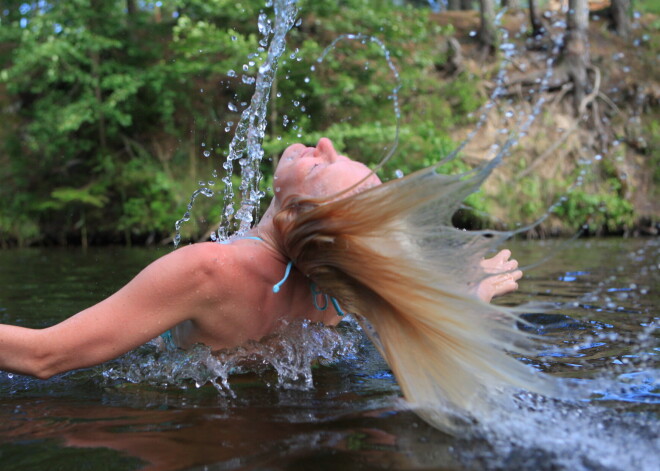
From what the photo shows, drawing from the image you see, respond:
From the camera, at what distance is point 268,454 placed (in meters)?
1.67

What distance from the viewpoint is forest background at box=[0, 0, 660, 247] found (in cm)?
1172

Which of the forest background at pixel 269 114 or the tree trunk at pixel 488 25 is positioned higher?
the tree trunk at pixel 488 25

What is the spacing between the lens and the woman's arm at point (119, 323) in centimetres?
193

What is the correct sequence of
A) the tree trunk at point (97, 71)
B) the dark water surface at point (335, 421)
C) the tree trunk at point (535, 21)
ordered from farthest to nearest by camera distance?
the tree trunk at point (535, 21) < the tree trunk at point (97, 71) < the dark water surface at point (335, 421)

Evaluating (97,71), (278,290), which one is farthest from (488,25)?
(278,290)

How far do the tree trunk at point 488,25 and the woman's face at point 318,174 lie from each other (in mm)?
13660

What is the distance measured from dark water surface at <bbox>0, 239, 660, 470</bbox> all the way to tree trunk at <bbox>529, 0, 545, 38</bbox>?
1279 cm

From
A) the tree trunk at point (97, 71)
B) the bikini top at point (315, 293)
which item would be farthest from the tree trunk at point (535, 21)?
the bikini top at point (315, 293)

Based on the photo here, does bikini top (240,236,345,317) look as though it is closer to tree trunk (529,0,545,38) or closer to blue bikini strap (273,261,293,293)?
blue bikini strap (273,261,293,293)

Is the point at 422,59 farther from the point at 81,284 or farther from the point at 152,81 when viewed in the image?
the point at 81,284

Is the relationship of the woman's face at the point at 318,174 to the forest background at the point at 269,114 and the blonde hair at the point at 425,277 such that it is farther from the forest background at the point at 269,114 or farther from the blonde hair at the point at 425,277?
the forest background at the point at 269,114

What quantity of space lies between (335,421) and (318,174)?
0.78 meters

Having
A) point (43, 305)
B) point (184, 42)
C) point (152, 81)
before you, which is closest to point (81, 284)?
point (43, 305)

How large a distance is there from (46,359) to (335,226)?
966 mm
